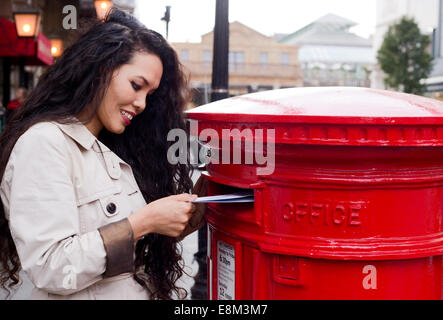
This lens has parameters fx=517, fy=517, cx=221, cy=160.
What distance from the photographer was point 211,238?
185 cm

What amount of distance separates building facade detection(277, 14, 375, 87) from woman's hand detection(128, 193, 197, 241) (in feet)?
182

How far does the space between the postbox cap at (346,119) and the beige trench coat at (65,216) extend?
0.44 meters

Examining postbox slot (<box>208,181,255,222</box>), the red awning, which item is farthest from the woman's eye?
the red awning

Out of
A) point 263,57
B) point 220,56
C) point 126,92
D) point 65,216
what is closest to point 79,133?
point 126,92

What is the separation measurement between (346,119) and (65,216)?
81 cm

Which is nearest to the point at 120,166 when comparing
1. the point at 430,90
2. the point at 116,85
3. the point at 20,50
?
the point at 116,85

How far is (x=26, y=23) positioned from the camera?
8.45 m

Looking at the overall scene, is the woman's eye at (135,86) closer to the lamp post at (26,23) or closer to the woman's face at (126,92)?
the woman's face at (126,92)

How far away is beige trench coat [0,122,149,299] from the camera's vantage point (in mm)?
1424

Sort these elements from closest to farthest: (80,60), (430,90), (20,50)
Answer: (80,60) → (20,50) → (430,90)

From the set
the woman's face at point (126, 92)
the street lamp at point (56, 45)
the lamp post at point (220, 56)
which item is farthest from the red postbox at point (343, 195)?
the street lamp at point (56, 45)

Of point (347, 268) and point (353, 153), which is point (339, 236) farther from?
point (353, 153)

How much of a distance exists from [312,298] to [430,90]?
38466mm

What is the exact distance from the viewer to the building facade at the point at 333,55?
58750 millimetres
